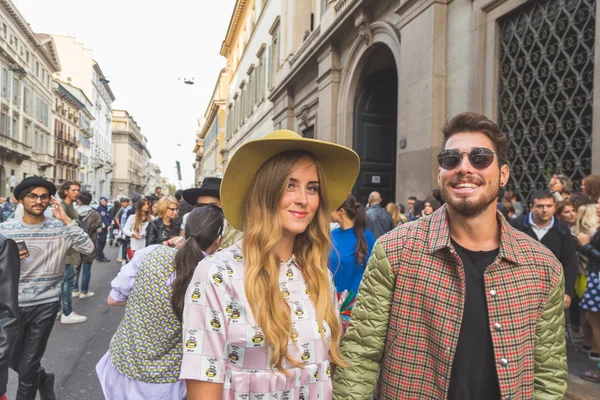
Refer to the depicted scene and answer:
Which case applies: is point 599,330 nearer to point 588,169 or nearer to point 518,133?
point 588,169

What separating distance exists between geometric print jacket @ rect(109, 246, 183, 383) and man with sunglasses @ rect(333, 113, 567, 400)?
1073mm

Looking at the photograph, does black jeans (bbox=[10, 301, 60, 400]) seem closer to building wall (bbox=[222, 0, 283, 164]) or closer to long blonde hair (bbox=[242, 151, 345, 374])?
long blonde hair (bbox=[242, 151, 345, 374])

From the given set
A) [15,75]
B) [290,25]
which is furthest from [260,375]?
[15,75]

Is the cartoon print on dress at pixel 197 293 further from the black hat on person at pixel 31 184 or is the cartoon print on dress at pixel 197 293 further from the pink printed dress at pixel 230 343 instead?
the black hat on person at pixel 31 184

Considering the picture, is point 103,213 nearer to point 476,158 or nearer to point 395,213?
point 395,213

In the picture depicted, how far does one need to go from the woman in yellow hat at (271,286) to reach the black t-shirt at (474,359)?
0.50 m

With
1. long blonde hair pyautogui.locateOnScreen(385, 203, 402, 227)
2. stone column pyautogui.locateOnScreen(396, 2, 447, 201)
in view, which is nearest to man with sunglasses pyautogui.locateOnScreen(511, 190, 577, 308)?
stone column pyautogui.locateOnScreen(396, 2, 447, 201)

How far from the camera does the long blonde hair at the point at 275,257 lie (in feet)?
5.38

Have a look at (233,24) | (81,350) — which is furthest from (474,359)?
(233,24)

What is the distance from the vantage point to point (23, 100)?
151 ft

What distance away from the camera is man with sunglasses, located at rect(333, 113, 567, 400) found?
180 centimetres

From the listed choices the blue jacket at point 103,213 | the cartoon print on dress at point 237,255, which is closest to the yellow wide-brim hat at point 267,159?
the cartoon print on dress at point 237,255

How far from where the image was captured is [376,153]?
43.0ft

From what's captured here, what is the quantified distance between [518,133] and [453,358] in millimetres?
6034
